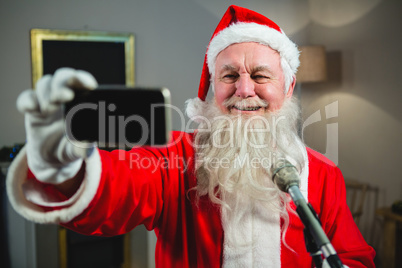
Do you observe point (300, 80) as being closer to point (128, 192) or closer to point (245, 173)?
point (245, 173)

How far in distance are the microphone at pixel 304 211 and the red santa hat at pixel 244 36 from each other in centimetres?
65

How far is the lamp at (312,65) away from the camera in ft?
8.61

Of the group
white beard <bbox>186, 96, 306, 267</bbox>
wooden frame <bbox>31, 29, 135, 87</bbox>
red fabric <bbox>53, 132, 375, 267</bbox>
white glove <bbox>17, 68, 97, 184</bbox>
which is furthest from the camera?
wooden frame <bbox>31, 29, 135, 87</bbox>

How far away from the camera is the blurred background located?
2.21 metres

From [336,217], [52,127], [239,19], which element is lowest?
[336,217]

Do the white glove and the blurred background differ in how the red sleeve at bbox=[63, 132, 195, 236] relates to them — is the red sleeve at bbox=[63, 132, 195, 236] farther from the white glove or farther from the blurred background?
the blurred background

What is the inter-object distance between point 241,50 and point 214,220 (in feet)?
2.11

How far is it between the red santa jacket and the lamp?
169 cm

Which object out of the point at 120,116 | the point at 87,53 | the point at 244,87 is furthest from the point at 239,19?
the point at 87,53

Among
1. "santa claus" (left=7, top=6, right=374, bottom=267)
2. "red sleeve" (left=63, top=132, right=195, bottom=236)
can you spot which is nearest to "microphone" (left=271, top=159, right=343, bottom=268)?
"santa claus" (left=7, top=6, right=374, bottom=267)

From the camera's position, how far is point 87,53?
230 cm

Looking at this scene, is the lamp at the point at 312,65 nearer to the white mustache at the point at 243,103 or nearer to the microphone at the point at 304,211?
the white mustache at the point at 243,103

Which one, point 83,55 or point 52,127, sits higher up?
point 83,55

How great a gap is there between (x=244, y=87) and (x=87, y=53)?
1.73 m
